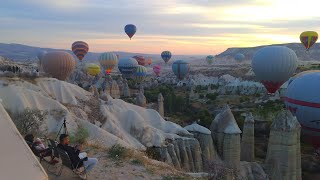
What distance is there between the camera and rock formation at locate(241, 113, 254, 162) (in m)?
23.0

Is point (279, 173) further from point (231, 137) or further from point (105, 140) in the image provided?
point (105, 140)

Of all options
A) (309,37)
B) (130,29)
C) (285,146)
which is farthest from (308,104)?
(130,29)

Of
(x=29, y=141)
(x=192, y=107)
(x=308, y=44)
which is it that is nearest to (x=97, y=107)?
(x=29, y=141)

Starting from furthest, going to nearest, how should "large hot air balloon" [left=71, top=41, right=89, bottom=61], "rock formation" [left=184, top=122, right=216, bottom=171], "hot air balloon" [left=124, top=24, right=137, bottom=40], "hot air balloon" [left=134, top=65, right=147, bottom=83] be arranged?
"hot air balloon" [left=124, top=24, right=137, bottom=40], "hot air balloon" [left=134, top=65, right=147, bottom=83], "large hot air balloon" [left=71, top=41, right=89, bottom=61], "rock formation" [left=184, top=122, right=216, bottom=171]

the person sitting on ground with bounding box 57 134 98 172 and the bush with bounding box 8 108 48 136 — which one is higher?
the person sitting on ground with bounding box 57 134 98 172

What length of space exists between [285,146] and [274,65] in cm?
1515

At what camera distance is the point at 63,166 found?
320 inches

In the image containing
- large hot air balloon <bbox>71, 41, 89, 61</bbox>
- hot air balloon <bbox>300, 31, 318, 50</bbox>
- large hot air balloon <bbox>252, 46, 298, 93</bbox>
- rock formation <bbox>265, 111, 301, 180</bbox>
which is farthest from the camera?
large hot air balloon <bbox>71, 41, 89, 61</bbox>

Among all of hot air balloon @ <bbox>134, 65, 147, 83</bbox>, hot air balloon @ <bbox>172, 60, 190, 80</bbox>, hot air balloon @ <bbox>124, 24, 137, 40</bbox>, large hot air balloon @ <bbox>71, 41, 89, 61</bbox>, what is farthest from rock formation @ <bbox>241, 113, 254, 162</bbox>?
hot air balloon @ <bbox>124, 24, 137, 40</bbox>

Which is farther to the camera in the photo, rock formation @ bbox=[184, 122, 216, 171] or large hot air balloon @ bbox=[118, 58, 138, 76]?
large hot air balloon @ bbox=[118, 58, 138, 76]

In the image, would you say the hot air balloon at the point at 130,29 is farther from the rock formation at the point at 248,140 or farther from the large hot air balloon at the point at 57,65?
the rock formation at the point at 248,140

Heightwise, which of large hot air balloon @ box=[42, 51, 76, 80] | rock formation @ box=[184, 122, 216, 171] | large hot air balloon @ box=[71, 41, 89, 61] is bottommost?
rock formation @ box=[184, 122, 216, 171]

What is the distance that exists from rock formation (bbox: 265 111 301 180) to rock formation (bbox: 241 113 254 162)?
3313 millimetres

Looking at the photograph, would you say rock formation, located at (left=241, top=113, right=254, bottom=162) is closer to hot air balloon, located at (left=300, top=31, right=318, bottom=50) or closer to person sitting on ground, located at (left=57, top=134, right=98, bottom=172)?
person sitting on ground, located at (left=57, top=134, right=98, bottom=172)
